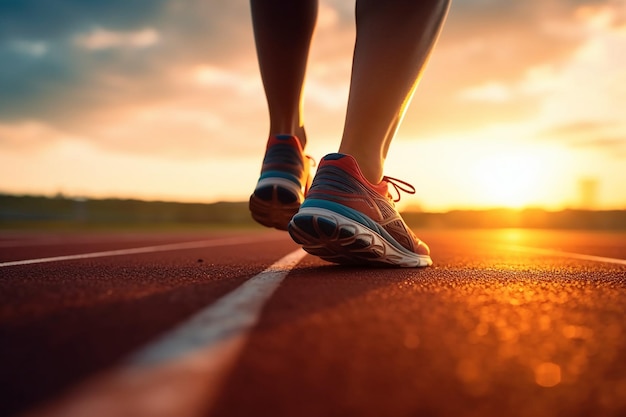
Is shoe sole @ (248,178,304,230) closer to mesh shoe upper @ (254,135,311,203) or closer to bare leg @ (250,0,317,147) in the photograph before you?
mesh shoe upper @ (254,135,311,203)

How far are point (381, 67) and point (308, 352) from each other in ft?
4.56

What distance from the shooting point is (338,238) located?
5.33ft

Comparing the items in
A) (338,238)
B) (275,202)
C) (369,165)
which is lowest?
(338,238)

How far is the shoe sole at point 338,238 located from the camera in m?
1.61

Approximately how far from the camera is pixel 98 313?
2.82ft

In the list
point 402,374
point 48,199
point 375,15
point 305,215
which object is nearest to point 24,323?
point 402,374

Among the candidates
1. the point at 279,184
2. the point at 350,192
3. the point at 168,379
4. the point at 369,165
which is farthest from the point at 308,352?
the point at 279,184

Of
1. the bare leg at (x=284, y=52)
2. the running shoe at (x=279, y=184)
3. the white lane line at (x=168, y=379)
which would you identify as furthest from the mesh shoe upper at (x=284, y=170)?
the white lane line at (x=168, y=379)

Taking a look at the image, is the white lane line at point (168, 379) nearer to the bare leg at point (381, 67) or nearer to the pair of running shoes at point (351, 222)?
the pair of running shoes at point (351, 222)

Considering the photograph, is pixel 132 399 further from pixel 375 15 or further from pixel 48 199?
pixel 48 199

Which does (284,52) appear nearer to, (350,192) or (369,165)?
(369,165)

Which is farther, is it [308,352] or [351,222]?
[351,222]

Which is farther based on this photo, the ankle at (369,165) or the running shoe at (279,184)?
the running shoe at (279,184)

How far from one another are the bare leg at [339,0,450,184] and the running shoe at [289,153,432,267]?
0.14 metres
